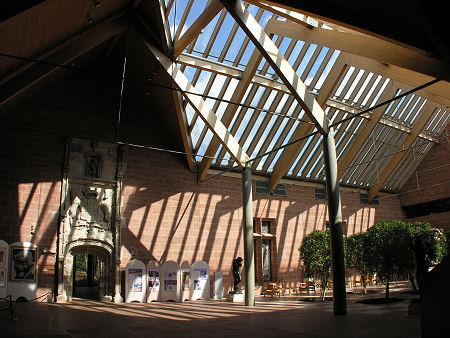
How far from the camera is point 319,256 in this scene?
15664mm

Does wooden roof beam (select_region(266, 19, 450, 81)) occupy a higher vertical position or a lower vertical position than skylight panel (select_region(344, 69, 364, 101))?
lower

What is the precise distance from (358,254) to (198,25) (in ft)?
32.5

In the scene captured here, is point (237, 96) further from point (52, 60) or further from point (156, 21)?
point (52, 60)

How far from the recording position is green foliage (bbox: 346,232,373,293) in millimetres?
14117

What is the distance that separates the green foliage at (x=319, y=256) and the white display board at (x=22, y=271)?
9634mm

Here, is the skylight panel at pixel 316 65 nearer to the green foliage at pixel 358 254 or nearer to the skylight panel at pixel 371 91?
the skylight panel at pixel 371 91

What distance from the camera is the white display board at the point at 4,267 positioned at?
13.1 meters

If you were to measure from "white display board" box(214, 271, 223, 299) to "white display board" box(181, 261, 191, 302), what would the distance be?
1.16 meters

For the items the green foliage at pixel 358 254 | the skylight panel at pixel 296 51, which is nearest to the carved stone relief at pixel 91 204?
the skylight panel at pixel 296 51

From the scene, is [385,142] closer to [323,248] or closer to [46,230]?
[323,248]

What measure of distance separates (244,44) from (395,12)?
7386 mm

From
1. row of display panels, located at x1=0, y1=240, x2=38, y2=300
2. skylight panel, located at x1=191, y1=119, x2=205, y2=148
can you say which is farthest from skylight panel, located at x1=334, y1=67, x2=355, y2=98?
row of display panels, located at x1=0, y1=240, x2=38, y2=300

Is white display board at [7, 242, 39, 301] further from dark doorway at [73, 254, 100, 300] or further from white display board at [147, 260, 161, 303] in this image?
dark doorway at [73, 254, 100, 300]

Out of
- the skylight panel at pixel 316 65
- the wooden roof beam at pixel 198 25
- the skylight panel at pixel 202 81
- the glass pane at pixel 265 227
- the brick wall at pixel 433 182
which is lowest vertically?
the glass pane at pixel 265 227
